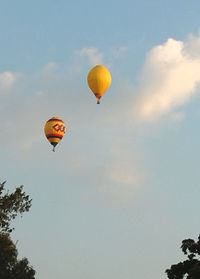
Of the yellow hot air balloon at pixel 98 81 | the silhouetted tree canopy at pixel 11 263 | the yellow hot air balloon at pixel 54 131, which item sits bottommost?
the silhouetted tree canopy at pixel 11 263

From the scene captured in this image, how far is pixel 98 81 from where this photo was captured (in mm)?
59750

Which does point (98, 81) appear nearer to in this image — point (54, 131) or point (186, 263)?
point (54, 131)

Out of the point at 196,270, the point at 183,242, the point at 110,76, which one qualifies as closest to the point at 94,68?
the point at 110,76

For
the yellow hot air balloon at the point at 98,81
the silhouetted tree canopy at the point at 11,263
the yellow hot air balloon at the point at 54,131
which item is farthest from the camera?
the yellow hot air balloon at the point at 54,131

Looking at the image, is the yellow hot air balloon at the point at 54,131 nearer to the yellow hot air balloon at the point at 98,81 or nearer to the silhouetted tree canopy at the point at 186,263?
the yellow hot air balloon at the point at 98,81

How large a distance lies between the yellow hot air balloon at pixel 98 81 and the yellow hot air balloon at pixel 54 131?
777cm

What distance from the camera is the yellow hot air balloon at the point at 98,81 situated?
5981cm

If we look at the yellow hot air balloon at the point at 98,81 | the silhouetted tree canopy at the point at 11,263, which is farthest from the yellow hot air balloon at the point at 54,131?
the silhouetted tree canopy at the point at 11,263

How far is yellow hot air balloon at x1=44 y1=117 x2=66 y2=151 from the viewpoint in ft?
213

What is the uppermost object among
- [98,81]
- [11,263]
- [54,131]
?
[98,81]

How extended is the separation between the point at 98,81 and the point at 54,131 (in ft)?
30.3

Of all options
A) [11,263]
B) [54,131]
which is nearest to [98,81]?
[54,131]

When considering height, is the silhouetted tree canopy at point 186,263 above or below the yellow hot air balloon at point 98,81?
below

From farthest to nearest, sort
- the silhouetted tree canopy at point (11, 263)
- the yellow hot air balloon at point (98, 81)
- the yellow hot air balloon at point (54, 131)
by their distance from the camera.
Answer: the yellow hot air balloon at point (54, 131) < the yellow hot air balloon at point (98, 81) < the silhouetted tree canopy at point (11, 263)
